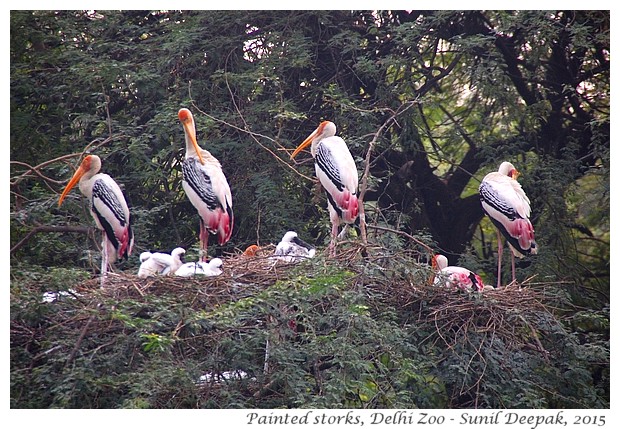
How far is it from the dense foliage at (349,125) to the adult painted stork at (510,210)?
294mm

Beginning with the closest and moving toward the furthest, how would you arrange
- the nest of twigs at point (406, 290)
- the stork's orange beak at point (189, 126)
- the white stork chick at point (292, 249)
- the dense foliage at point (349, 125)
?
1. the nest of twigs at point (406, 290)
2. the white stork chick at point (292, 249)
3. the dense foliage at point (349, 125)
4. the stork's orange beak at point (189, 126)

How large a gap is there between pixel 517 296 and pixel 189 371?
2.38 m

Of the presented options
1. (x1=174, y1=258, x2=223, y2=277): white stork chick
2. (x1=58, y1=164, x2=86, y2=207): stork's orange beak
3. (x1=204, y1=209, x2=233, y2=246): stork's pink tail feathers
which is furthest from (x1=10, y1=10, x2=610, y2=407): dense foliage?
(x1=174, y1=258, x2=223, y2=277): white stork chick

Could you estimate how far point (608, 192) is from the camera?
8.53 meters

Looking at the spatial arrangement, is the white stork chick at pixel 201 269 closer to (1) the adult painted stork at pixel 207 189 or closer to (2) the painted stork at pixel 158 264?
(2) the painted stork at pixel 158 264

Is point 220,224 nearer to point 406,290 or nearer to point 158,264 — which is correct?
point 158,264

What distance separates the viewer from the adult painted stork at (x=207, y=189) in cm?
770

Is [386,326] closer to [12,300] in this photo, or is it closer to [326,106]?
[12,300]

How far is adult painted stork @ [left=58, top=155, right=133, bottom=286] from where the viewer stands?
732 centimetres

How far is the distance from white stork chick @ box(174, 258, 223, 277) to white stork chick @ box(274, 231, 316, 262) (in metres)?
0.47

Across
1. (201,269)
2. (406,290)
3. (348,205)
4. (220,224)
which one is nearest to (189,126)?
(220,224)

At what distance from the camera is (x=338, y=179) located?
7.65 m

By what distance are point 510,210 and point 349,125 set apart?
4.88 ft

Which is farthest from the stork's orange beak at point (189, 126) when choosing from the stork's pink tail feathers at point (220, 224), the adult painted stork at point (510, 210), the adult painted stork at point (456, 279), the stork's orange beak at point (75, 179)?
the adult painted stork at point (510, 210)
